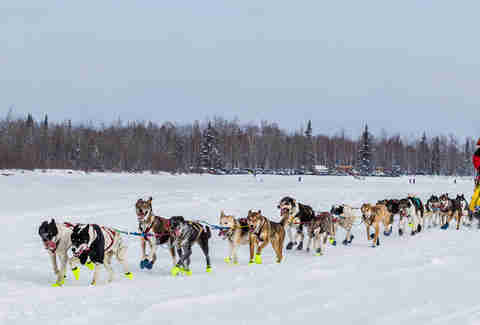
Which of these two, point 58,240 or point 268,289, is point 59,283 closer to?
point 58,240

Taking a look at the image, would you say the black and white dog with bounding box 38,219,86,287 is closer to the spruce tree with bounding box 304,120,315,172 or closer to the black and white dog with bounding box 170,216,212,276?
the black and white dog with bounding box 170,216,212,276

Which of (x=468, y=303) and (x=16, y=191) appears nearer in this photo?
(x=468, y=303)

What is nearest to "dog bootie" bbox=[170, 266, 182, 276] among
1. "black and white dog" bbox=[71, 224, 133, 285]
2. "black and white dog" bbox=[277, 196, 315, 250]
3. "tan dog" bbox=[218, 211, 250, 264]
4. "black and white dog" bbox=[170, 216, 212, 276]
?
"black and white dog" bbox=[170, 216, 212, 276]

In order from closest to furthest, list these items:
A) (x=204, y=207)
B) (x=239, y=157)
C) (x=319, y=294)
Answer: (x=319, y=294)
(x=204, y=207)
(x=239, y=157)

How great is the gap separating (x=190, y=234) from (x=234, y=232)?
1.25 m

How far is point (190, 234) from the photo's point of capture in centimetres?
851

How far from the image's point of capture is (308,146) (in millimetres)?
86125

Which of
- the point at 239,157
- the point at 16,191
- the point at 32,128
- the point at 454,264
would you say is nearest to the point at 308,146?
the point at 239,157

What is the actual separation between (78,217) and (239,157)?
219ft

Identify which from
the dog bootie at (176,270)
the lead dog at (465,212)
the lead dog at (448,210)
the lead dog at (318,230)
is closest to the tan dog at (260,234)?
the lead dog at (318,230)

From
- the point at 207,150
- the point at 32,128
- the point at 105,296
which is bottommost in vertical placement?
the point at 105,296

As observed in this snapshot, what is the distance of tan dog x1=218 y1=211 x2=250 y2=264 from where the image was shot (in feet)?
30.8

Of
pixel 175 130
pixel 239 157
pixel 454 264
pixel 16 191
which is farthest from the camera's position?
pixel 175 130

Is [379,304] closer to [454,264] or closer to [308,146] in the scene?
[454,264]
